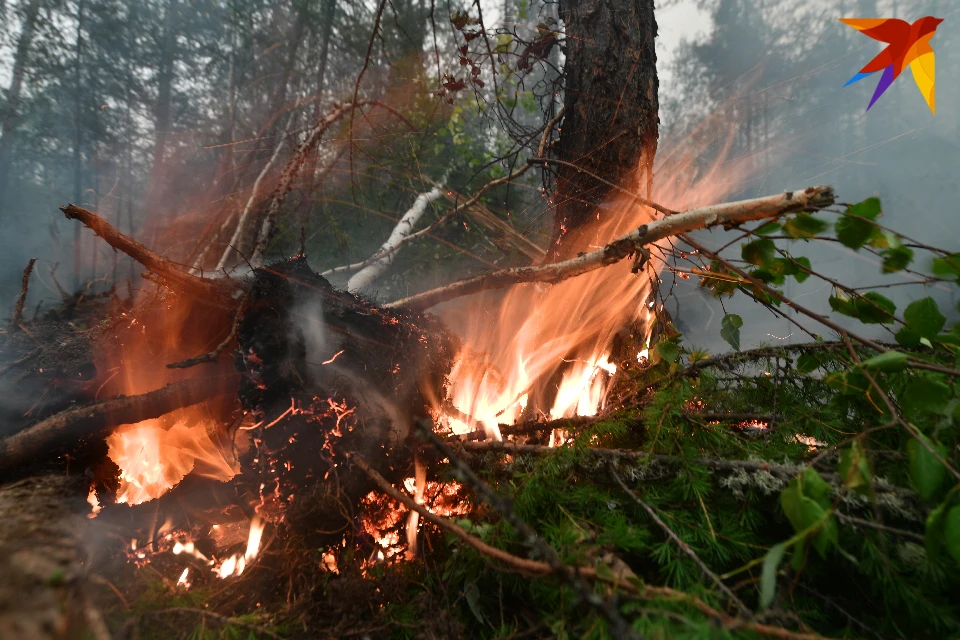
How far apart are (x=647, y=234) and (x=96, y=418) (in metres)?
3.12

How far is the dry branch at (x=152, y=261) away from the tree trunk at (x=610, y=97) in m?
2.53

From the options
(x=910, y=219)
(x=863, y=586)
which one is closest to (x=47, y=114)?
(x=863, y=586)

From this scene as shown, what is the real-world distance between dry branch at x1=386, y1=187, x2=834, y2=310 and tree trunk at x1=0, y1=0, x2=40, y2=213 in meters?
14.3

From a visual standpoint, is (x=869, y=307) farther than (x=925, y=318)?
Yes

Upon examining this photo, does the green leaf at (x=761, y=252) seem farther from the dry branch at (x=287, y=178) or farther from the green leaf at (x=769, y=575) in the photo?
the dry branch at (x=287, y=178)

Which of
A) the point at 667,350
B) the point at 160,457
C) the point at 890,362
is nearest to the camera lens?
the point at 890,362

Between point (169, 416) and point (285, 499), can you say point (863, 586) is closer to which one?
point (285, 499)

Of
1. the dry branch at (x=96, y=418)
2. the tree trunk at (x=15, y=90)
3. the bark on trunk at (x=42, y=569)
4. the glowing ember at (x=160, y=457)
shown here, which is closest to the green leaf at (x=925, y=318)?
the bark on trunk at (x=42, y=569)

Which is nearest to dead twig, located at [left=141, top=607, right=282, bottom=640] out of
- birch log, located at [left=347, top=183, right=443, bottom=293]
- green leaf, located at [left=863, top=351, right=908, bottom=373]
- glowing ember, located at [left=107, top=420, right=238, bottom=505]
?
glowing ember, located at [left=107, top=420, right=238, bottom=505]

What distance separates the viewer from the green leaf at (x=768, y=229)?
1562mm

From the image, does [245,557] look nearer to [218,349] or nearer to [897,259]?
[218,349]

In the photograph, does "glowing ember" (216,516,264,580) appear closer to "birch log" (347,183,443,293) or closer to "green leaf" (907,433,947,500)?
"green leaf" (907,433,947,500)

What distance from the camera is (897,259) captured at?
1271 millimetres

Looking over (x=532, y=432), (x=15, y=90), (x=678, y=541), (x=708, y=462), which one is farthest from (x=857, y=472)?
(x=15, y=90)
